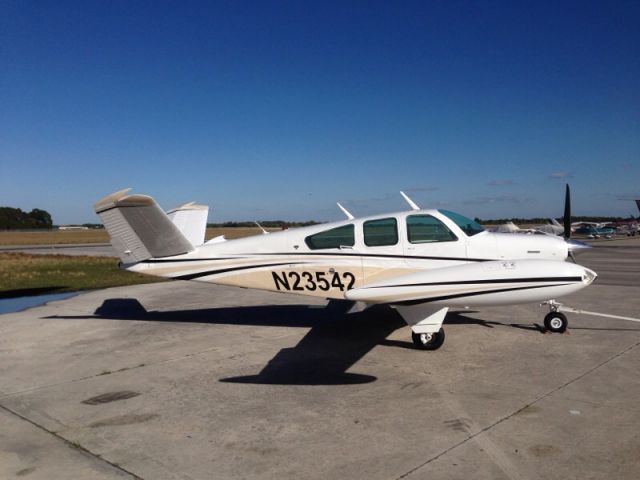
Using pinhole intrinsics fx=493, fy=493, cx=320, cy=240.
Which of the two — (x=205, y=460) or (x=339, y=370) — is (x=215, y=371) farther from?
(x=205, y=460)

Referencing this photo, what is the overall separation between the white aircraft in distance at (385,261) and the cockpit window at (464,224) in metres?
0.03

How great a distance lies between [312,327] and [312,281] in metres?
1.58

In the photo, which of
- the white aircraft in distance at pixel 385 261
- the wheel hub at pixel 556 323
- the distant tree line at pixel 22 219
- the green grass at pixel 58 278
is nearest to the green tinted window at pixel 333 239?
the white aircraft in distance at pixel 385 261

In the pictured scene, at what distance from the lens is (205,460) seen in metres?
4.50

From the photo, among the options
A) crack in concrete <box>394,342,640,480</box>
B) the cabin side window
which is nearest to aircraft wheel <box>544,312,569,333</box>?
crack in concrete <box>394,342,640,480</box>

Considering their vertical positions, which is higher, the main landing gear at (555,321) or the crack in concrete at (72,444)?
the main landing gear at (555,321)

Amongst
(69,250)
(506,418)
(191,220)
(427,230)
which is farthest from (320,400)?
(69,250)

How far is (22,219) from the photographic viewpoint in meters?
159

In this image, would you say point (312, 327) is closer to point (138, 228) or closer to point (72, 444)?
point (138, 228)

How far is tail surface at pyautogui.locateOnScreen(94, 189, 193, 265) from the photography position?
8.66 m

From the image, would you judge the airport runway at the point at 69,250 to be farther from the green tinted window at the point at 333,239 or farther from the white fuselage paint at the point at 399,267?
the green tinted window at the point at 333,239

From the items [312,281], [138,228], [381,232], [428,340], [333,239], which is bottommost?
[428,340]

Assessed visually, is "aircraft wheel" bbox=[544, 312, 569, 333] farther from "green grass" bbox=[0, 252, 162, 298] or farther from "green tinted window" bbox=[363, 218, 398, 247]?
"green grass" bbox=[0, 252, 162, 298]

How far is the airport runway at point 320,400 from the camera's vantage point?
440 cm
